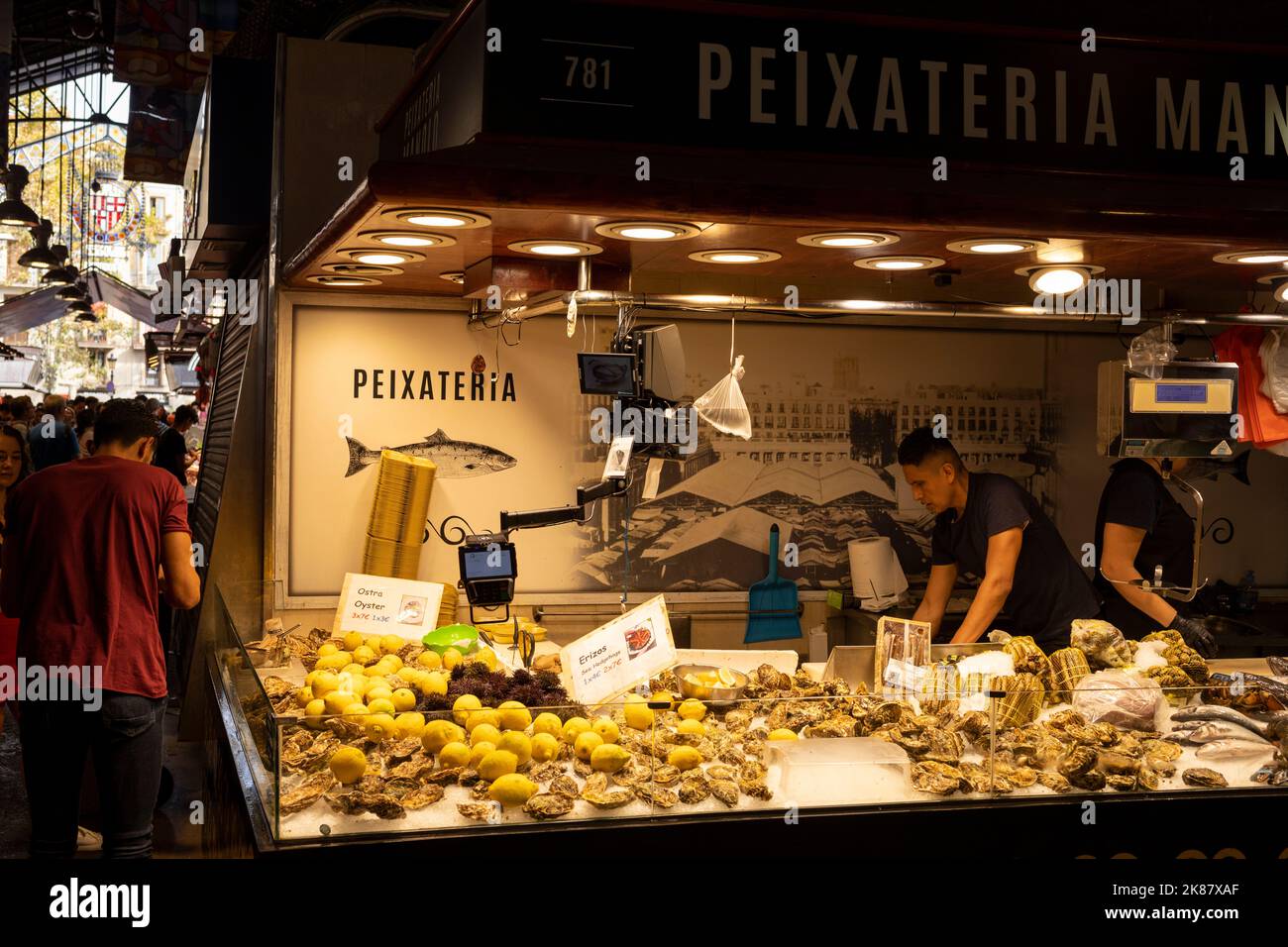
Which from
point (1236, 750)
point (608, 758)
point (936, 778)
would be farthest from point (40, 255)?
point (1236, 750)

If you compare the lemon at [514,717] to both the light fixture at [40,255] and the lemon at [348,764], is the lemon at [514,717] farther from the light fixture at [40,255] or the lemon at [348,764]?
the light fixture at [40,255]

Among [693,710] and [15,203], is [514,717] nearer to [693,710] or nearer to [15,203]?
[693,710]

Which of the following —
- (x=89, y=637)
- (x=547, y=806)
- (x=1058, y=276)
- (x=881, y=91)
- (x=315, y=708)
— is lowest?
(x=547, y=806)

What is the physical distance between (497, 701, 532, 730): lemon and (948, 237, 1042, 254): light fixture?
190 centimetres

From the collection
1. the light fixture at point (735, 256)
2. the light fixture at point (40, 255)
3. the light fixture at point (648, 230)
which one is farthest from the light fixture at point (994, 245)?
the light fixture at point (40, 255)

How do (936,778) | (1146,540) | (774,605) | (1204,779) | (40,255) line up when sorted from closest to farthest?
(936,778) < (1204,779) < (1146,540) < (774,605) < (40,255)

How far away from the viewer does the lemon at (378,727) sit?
108 inches

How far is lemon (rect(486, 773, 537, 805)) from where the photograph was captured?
278 centimetres

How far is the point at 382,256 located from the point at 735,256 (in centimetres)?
135

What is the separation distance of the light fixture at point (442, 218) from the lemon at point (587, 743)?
1467 millimetres

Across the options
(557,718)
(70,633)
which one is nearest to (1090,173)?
(557,718)

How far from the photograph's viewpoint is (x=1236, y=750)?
3.20m

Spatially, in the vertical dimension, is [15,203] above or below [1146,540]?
above
